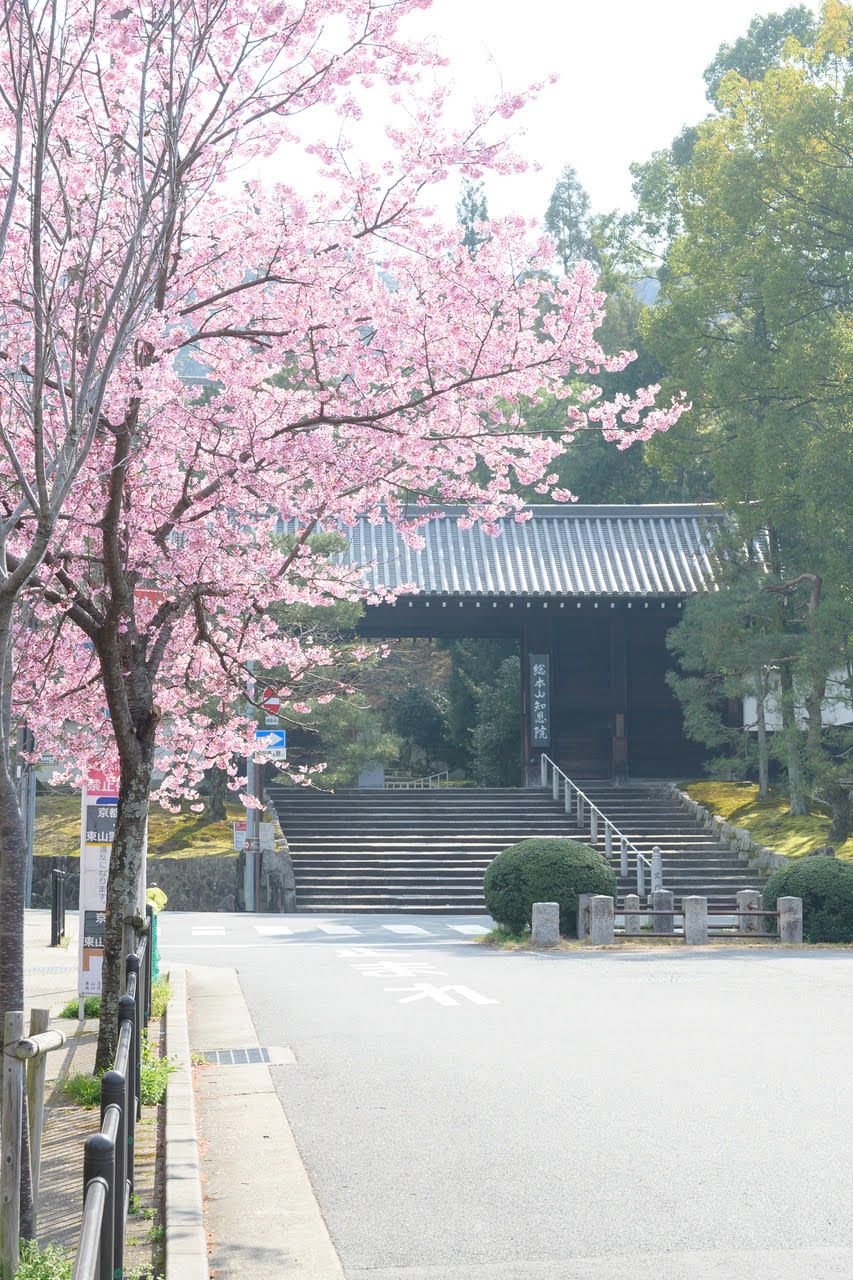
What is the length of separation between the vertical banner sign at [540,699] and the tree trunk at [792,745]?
6.59 m

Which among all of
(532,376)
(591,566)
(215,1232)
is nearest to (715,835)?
(591,566)

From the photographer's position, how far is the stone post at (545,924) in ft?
65.5

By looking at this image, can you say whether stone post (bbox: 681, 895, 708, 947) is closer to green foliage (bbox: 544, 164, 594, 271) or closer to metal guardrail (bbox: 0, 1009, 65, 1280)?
metal guardrail (bbox: 0, 1009, 65, 1280)

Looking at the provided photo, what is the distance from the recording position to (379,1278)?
18.4ft

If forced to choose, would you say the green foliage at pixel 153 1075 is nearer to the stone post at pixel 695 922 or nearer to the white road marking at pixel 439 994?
the white road marking at pixel 439 994

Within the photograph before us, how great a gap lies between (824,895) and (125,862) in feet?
44.0

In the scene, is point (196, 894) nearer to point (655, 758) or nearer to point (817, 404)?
point (655, 758)

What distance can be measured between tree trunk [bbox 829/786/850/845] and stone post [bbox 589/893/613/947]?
8.93 meters

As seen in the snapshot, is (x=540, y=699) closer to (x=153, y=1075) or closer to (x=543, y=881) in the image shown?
(x=543, y=881)

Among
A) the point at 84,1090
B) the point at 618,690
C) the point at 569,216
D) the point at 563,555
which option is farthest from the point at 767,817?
the point at 569,216

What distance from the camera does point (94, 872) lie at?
497 inches

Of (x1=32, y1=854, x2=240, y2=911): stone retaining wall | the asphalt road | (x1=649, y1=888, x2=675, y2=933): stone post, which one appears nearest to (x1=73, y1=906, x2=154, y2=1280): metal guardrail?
the asphalt road

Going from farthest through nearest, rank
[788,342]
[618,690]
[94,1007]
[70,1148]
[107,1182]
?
[618,690] → [788,342] → [94,1007] → [70,1148] → [107,1182]

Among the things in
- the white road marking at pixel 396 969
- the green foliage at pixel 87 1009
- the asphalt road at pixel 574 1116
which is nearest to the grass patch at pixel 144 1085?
the asphalt road at pixel 574 1116
